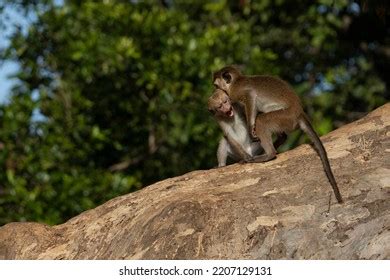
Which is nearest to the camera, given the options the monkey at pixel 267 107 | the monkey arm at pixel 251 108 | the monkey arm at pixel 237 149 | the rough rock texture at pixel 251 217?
the rough rock texture at pixel 251 217

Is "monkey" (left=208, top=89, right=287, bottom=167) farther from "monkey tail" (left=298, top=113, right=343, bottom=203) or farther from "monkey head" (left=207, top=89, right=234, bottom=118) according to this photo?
"monkey tail" (left=298, top=113, right=343, bottom=203)

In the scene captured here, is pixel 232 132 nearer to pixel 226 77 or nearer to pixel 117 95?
pixel 226 77

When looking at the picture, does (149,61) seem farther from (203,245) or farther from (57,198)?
(203,245)

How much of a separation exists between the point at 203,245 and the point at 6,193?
5286 mm

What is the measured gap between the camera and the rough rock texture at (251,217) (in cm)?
620

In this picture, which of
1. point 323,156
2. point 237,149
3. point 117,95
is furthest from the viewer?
point 117,95

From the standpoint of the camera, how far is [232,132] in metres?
8.07

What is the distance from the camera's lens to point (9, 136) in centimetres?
1127

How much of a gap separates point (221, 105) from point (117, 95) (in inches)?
173

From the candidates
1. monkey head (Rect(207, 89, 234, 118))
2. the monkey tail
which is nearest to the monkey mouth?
monkey head (Rect(207, 89, 234, 118))

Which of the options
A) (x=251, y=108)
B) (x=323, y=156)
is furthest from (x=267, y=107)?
(x=323, y=156)

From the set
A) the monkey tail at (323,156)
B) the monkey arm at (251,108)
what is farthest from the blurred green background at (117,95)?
the monkey tail at (323,156)

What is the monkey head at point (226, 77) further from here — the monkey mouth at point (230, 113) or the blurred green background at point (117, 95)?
the blurred green background at point (117, 95)
